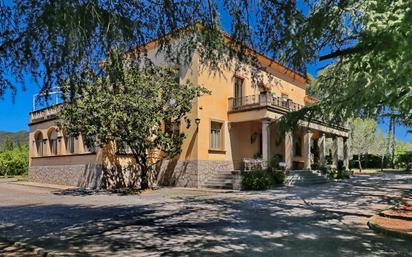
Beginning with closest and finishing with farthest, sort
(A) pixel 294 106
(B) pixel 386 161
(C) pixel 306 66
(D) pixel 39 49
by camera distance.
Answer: (D) pixel 39 49
(C) pixel 306 66
(A) pixel 294 106
(B) pixel 386 161

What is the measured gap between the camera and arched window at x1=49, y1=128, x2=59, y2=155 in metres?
26.4

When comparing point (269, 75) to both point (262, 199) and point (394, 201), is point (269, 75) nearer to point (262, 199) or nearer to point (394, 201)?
point (262, 199)

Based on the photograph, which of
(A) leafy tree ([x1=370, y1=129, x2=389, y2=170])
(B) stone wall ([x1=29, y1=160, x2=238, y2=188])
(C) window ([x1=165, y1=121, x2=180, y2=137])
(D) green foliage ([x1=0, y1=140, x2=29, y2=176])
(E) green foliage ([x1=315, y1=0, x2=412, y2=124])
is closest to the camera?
(E) green foliage ([x1=315, y1=0, x2=412, y2=124])

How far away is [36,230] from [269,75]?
245 inches

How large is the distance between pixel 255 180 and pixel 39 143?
17.4m

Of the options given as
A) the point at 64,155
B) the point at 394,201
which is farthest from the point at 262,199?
the point at 64,155

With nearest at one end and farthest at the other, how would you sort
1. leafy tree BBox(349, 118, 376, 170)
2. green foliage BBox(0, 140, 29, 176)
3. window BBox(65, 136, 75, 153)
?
window BBox(65, 136, 75, 153)
green foliage BBox(0, 140, 29, 176)
leafy tree BBox(349, 118, 376, 170)

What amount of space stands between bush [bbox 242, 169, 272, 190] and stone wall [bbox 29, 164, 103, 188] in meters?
7.66

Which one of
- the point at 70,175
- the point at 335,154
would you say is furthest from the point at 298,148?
the point at 70,175

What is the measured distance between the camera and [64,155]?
968 inches

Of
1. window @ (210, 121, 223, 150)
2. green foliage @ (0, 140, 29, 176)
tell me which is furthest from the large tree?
green foliage @ (0, 140, 29, 176)

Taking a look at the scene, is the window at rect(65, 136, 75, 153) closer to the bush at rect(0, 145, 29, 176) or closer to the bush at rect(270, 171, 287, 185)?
the bush at rect(270, 171, 287, 185)

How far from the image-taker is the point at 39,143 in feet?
93.4

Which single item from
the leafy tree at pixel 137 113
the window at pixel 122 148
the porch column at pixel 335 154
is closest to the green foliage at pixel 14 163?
the window at pixel 122 148
